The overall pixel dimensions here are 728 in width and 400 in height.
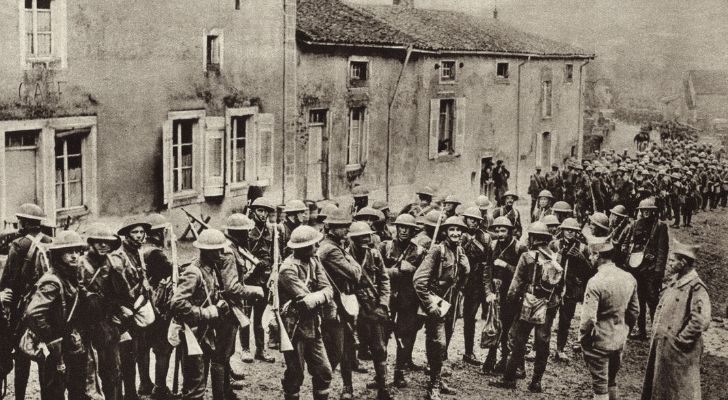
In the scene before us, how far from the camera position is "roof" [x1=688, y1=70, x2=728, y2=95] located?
1960 inches

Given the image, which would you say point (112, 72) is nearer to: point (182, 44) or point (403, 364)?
point (182, 44)

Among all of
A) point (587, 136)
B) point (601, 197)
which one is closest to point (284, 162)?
point (601, 197)

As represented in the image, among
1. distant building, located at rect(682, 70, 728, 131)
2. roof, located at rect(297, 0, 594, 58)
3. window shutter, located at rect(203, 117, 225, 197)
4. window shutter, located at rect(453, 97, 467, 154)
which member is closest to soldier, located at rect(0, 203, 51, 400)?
window shutter, located at rect(203, 117, 225, 197)

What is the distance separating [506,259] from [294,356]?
133 inches

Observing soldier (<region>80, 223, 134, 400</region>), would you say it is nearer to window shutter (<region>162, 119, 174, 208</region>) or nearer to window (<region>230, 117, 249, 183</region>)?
window shutter (<region>162, 119, 174, 208</region>)

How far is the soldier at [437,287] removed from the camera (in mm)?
8336

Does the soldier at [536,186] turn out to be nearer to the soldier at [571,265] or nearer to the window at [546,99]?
the window at [546,99]

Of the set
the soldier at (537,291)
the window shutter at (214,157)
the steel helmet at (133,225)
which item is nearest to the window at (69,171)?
the window shutter at (214,157)

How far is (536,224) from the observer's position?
29.0ft

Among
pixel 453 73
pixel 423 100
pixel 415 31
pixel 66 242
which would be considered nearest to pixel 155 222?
pixel 66 242

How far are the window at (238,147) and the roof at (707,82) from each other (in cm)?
4029

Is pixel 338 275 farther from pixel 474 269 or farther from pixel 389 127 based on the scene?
pixel 389 127

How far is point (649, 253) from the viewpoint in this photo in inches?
449

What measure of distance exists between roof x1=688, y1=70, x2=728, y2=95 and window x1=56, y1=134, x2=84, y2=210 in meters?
44.4
